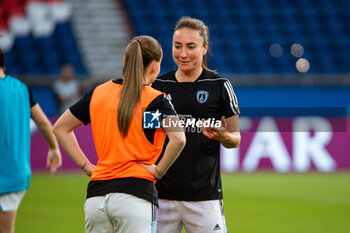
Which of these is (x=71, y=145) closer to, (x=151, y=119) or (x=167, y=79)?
(x=151, y=119)

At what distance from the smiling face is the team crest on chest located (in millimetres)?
199

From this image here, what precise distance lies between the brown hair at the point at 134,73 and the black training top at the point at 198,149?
68 centimetres

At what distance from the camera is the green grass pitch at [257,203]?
7.44 m

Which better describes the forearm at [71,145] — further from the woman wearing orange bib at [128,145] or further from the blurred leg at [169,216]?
the blurred leg at [169,216]

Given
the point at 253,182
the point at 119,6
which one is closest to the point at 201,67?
the point at 253,182

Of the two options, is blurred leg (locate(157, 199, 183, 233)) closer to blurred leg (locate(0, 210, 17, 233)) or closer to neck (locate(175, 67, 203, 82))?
neck (locate(175, 67, 203, 82))

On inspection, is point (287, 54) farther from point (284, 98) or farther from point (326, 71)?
point (284, 98)

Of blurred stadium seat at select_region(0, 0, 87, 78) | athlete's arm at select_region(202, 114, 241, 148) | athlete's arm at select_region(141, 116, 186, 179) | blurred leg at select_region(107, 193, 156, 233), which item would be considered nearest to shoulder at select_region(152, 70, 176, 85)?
athlete's arm at select_region(202, 114, 241, 148)

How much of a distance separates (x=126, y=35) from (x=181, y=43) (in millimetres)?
13629

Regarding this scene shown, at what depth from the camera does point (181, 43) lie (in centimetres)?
396

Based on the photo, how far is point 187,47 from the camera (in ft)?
13.0

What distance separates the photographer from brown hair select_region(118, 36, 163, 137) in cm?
319

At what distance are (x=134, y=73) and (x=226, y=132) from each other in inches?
29.9

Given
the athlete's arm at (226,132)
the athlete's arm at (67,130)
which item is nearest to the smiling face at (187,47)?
the athlete's arm at (226,132)
